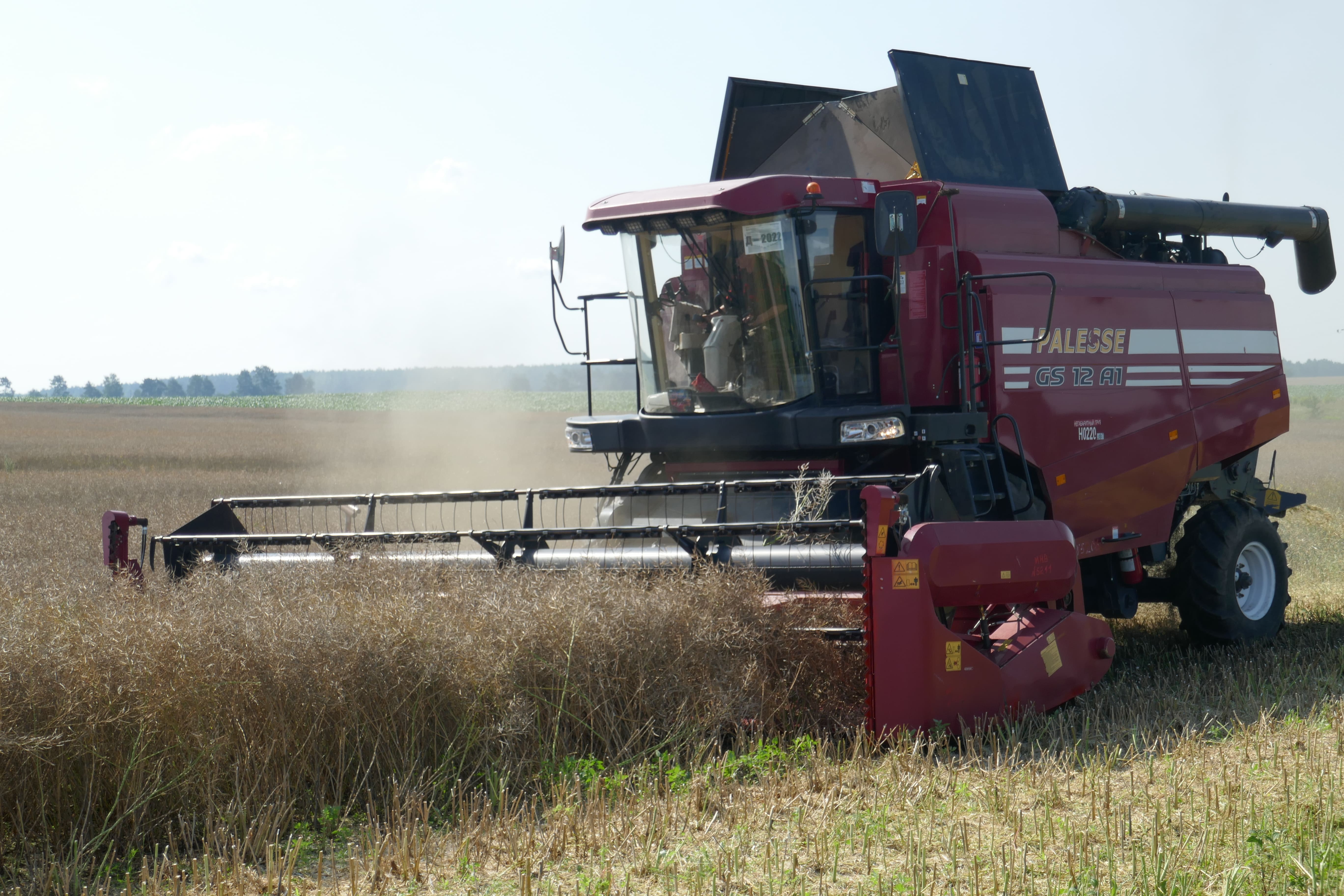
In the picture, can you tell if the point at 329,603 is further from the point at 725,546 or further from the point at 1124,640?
the point at 1124,640

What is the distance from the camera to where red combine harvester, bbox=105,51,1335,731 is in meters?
4.84

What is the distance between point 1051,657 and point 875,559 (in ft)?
3.52

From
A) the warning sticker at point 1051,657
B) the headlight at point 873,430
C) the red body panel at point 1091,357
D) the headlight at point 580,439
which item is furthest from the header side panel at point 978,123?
the warning sticker at point 1051,657

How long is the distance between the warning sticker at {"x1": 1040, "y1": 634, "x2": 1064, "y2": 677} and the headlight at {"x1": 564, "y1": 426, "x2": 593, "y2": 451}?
9.04 ft

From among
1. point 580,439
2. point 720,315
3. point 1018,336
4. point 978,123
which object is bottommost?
point 580,439

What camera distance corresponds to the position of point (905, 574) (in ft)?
14.4

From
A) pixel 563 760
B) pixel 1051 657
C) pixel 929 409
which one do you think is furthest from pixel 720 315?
pixel 563 760

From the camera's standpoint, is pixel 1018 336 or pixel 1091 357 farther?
pixel 1091 357

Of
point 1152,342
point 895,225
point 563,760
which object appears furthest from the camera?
point 1152,342

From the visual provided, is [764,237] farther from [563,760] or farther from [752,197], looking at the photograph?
[563,760]

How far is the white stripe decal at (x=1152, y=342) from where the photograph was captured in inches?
263

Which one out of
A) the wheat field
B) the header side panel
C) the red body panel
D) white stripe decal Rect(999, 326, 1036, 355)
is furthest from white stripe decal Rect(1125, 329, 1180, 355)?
the wheat field

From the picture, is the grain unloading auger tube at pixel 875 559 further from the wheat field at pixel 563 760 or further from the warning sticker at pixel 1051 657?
the wheat field at pixel 563 760

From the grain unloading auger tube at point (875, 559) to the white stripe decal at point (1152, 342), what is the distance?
77.5 inches
